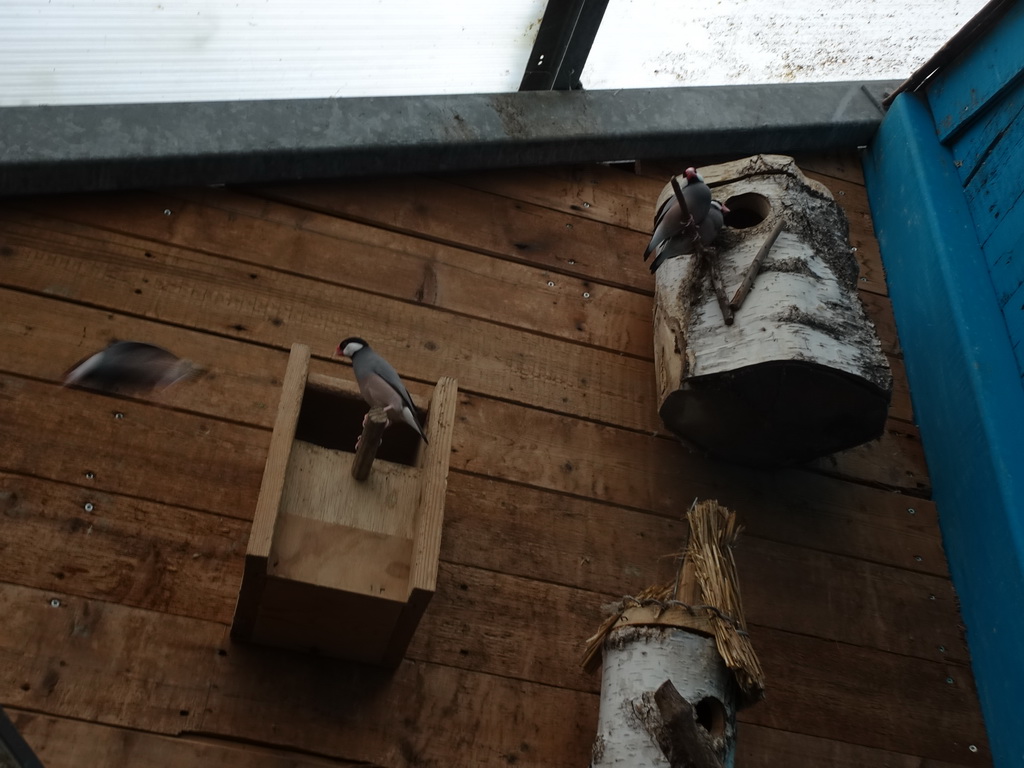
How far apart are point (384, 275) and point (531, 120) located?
0.63 metres

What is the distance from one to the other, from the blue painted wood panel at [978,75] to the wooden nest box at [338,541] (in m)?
1.88

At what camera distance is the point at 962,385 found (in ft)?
7.93

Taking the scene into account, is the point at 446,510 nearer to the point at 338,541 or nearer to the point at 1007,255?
the point at 338,541

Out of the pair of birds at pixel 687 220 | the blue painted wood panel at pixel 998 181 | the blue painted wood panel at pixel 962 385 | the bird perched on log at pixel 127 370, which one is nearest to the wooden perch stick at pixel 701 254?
the pair of birds at pixel 687 220

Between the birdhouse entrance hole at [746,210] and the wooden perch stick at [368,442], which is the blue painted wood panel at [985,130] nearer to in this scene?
the birdhouse entrance hole at [746,210]

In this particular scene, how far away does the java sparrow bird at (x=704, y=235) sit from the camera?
233cm

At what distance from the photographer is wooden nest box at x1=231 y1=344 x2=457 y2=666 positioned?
1.59m

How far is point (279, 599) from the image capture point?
1659 mm

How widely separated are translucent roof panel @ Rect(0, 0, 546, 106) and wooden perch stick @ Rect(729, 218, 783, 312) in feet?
2.86

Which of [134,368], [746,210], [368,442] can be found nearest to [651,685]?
[368,442]

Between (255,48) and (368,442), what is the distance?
4.27 ft

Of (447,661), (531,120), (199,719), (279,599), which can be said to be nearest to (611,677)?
(447,661)

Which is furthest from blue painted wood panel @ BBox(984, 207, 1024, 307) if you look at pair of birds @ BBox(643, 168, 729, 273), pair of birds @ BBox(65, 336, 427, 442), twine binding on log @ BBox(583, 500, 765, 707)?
pair of birds @ BBox(65, 336, 427, 442)

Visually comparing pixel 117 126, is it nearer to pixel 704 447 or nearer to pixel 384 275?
pixel 384 275
